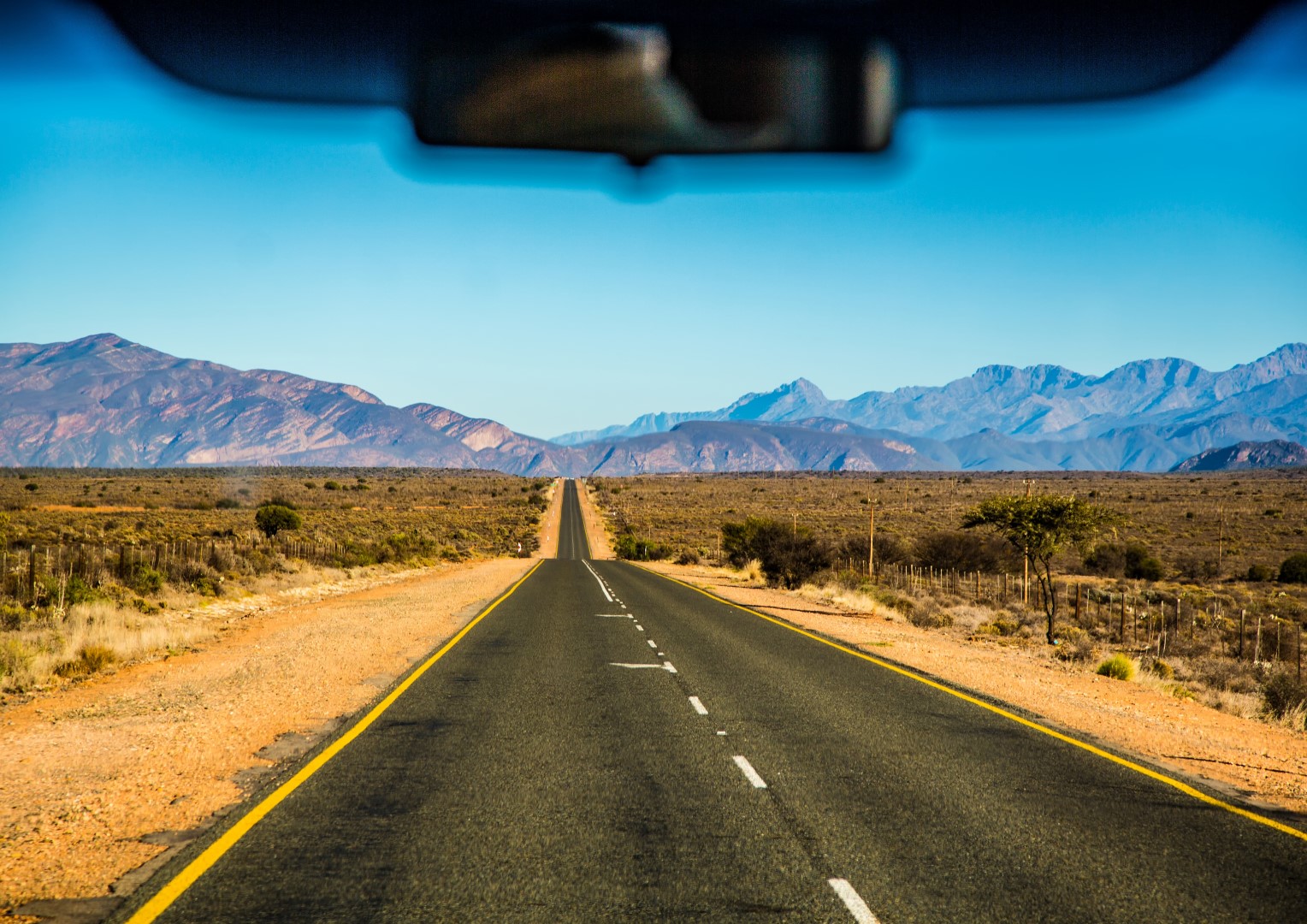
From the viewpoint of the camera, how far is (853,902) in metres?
4.94

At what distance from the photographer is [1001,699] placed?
12578mm

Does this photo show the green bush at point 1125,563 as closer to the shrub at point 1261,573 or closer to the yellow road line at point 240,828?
the shrub at point 1261,573

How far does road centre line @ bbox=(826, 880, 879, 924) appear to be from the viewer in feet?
15.5

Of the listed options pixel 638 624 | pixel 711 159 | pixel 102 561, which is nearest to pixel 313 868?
pixel 711 159

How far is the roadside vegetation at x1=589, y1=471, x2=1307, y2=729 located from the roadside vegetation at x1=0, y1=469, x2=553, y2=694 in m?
16.2

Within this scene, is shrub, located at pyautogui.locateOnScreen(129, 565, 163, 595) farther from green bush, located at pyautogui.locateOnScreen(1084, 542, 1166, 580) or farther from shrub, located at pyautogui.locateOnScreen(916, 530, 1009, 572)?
green bush, located at pyautogui.locateOnScreen(1084, 542, 1166, 580)

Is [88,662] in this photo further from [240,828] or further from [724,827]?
[724,827]

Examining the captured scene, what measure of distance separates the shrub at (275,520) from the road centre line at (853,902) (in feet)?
171

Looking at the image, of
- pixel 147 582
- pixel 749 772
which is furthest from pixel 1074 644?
pixel 147 582

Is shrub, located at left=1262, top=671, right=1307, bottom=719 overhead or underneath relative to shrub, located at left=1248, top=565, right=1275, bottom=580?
overhead

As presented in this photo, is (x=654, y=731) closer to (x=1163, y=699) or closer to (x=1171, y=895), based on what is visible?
(x=1171, y=895)

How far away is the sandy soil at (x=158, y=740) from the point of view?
5.77 m

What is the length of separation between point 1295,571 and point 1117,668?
3457 cm

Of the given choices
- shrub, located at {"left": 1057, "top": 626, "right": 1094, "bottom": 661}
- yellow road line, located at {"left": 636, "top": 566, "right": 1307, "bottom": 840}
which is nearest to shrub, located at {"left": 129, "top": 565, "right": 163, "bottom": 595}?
yellow road line, located at {"left": 636, "top": 566, "right": 1307, "bottom": 840}
